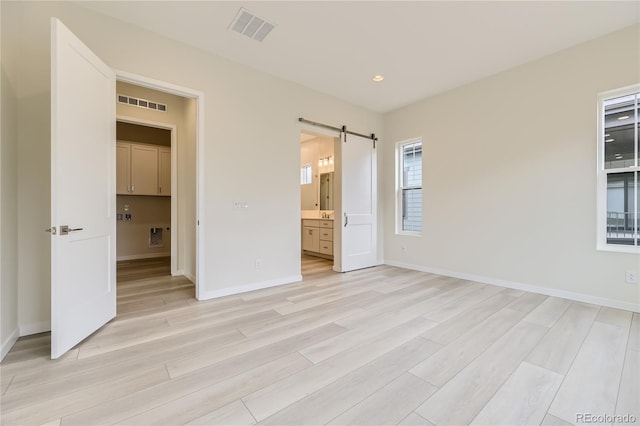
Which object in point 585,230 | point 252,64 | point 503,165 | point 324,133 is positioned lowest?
point 585,230

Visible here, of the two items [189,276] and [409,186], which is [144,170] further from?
[409,186]

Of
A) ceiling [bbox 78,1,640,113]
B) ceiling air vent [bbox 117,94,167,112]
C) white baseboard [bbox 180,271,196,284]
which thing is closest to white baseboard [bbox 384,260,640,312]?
ceiling [bbox 78,1,640,113]

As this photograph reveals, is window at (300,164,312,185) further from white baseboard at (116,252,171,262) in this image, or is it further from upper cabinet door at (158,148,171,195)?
white baseboard at (116,252,171,262)

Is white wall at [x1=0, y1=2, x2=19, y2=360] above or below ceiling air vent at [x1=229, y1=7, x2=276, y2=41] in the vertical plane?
below

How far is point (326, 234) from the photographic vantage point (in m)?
5.68

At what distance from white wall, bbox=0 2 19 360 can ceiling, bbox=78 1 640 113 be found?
104 cm

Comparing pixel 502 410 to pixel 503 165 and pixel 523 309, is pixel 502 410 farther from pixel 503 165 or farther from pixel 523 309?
pixel 503 165

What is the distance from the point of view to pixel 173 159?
4406mm

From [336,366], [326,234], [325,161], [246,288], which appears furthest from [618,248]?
[325,161]

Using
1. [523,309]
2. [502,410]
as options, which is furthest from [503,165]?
[502,410]

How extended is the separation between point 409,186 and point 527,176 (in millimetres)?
1886

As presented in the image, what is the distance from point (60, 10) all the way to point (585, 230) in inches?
232

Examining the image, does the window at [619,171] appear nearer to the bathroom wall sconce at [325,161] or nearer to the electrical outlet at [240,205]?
the electrical outlet at [240,205]

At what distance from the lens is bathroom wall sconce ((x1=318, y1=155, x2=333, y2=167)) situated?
629 centimetres
